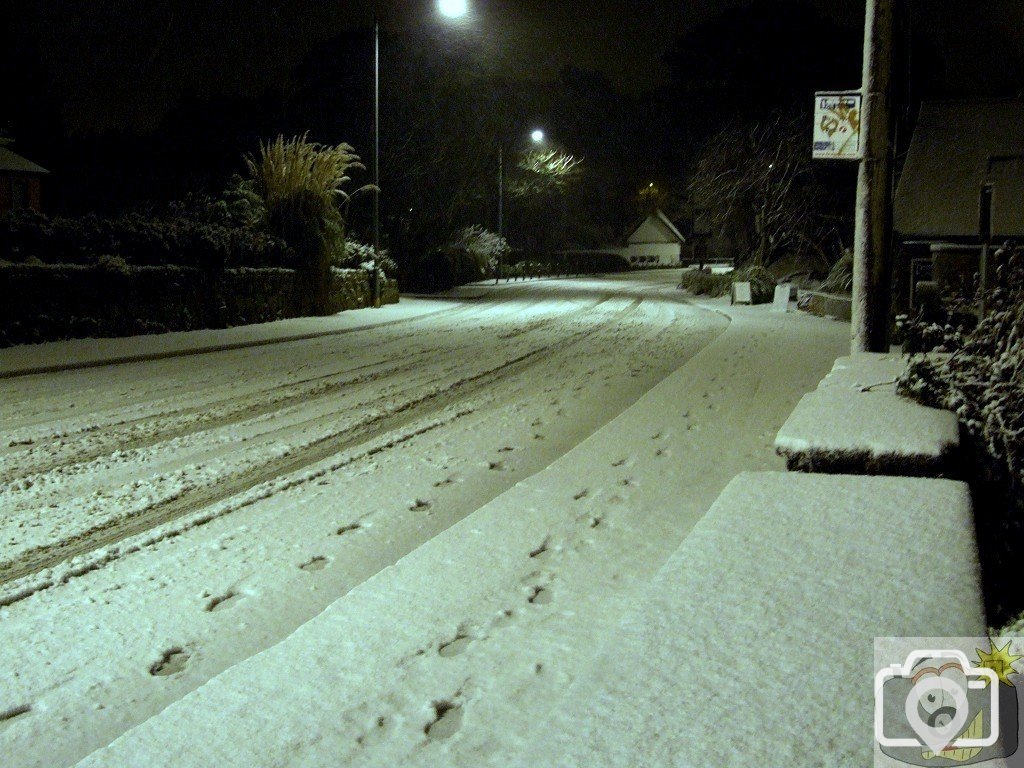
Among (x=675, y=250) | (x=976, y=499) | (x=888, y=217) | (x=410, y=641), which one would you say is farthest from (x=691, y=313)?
(x=675, y=250)

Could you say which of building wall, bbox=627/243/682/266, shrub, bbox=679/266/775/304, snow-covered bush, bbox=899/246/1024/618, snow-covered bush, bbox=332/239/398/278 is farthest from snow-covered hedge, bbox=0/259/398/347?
building wall, bbox=627/243/682/266

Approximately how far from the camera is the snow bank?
230cm

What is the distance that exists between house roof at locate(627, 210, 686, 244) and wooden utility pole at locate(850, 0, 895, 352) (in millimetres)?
81394

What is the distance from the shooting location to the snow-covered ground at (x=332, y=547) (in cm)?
325

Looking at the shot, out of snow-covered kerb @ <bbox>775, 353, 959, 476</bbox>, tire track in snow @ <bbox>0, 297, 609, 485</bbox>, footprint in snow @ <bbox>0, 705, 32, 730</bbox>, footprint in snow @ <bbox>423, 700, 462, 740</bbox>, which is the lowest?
footprint in snow @ <bbox>0, 705, 32, 730</bbox>

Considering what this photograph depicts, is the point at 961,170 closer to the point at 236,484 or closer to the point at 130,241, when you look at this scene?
the point at 130,241

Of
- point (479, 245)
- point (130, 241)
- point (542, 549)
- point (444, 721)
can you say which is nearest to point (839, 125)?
point (542, 549)

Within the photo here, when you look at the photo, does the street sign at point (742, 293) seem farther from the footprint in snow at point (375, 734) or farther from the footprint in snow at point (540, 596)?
the footprint in snow at point (375, 734)

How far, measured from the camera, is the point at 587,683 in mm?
2561

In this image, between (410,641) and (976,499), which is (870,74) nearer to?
(976,499)

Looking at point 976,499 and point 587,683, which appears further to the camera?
point 976,499

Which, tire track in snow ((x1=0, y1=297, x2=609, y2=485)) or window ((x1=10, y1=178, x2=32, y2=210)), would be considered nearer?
tire track in snow ((x1=0, y1=297, x2=609, y2=485))

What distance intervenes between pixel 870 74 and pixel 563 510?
19.7 feet

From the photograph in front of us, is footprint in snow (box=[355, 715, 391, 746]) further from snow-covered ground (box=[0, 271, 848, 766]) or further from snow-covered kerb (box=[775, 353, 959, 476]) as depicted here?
snow-covered kerb (box=[775, 353, 959, 476])
